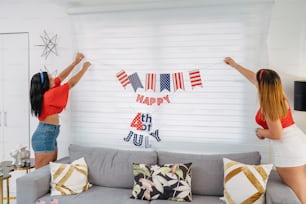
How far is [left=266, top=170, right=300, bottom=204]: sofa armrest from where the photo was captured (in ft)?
6.99

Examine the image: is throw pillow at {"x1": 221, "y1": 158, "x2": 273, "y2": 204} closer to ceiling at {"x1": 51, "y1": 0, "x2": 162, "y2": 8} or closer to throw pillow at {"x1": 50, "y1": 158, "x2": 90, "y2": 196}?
throw pillow at {"x1": 50, "y1": 158, "x2": 90, "y2": 196}

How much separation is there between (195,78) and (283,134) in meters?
1.01

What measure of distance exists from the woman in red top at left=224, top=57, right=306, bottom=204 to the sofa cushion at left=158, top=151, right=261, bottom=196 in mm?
303

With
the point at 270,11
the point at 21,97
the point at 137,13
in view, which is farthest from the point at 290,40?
the point at 21,97

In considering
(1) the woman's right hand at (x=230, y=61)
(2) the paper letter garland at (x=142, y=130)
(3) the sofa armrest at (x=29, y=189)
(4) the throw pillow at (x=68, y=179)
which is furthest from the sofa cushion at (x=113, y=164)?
(1) the woman's right hand at (x=230, y=61)

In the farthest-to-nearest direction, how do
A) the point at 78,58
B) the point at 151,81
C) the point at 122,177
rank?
Result: the point at 78,58, the point at 151,81, the point at 122,177

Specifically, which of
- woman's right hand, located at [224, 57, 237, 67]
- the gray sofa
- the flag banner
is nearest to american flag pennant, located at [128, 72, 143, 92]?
the flag banner

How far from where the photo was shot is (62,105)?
10.1 feet

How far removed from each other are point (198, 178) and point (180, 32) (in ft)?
4.88

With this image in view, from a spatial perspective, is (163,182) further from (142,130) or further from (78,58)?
(78,58)

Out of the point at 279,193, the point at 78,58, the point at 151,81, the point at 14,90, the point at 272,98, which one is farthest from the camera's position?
the point at 14,90

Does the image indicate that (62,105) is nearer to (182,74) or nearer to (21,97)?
(21,97)

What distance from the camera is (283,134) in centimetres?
245

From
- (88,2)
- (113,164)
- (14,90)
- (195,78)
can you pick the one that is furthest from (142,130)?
(14,90)
